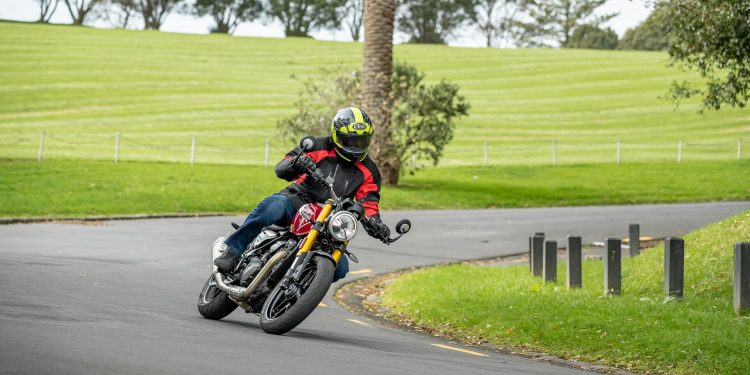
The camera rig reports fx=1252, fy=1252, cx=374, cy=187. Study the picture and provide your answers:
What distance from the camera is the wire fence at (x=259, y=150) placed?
157 feet

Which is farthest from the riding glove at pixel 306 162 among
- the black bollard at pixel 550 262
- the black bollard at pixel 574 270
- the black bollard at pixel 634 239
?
the black bollard at pixel 634 239

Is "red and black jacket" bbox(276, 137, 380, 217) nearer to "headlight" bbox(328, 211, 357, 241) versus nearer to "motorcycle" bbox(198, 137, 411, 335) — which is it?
"motorcycle" bbox(198, 137, 411, 335)

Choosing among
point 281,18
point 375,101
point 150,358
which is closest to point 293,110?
point 375,101

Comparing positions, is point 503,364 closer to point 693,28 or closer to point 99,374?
point 99,374

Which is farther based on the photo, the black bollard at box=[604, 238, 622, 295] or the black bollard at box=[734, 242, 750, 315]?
the black bollard at box=[604, 238, 622, 295]

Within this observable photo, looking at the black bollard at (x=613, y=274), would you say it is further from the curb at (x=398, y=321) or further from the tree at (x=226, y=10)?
the tree at (x=226, y=10)

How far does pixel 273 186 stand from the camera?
37000 mm

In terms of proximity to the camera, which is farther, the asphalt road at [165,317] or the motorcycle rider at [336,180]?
the motorcycle rider at [336,180]

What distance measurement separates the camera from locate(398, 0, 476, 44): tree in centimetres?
11094

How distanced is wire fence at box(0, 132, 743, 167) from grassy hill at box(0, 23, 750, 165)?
0.10 meters

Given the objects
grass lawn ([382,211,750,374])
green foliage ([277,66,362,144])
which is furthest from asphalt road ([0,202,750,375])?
green foliage ([277,66,362,144])

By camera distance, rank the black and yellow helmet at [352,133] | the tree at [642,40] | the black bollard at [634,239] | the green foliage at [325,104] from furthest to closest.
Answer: the tree at [642,40], the green foliage at [325,104], the black bollard at [634,239], the black and yellow helmet at [352,133]

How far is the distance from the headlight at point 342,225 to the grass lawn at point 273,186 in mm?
18954

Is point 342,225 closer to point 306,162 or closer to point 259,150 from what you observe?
point 306,162
